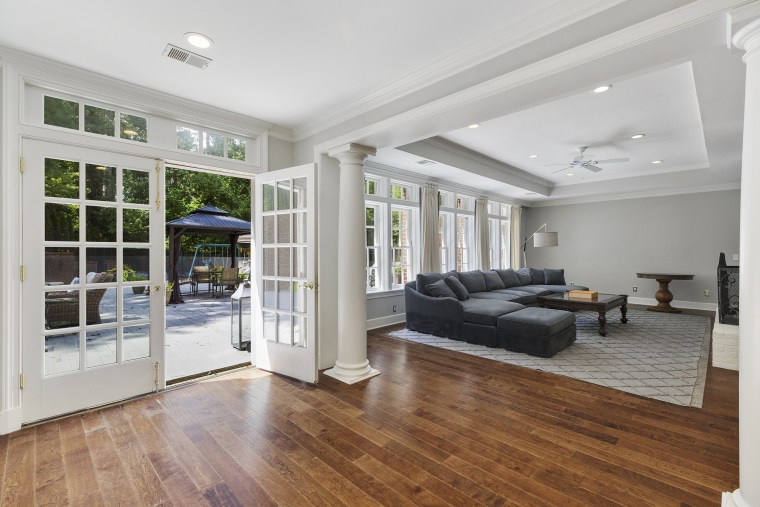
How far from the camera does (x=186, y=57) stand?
2.67 meters

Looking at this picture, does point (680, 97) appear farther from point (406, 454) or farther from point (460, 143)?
point (406, 454)

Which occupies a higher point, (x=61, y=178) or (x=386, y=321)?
(x=61, y=178)

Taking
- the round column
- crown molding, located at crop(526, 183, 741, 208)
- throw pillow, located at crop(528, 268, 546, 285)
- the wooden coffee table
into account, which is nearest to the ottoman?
the wooden coffee table

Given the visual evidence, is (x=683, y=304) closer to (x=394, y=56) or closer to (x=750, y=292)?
(x=750, y=292)

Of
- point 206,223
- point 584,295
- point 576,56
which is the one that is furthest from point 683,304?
point 206,223

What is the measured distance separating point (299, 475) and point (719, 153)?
6.28m

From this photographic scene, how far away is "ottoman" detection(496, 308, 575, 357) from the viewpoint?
4.29 metres

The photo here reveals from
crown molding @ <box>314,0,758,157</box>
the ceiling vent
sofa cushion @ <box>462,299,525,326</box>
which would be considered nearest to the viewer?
crown molding @ <box>314,0,758,157</box>

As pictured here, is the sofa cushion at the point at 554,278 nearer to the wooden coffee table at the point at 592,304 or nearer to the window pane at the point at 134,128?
the wooden coffee table at the point at 592,304

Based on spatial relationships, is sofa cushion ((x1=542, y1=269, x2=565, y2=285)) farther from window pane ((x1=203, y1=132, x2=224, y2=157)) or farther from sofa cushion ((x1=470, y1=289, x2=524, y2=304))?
window pane ((x1=203, y1=132, x2=224, y2=157))

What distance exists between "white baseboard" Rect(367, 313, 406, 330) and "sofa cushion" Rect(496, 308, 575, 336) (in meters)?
2.12

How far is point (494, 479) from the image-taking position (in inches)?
80.9

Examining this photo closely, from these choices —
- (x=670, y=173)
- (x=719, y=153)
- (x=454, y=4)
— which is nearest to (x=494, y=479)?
(x=454, y=4)

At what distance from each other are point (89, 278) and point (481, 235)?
7.17 meters
